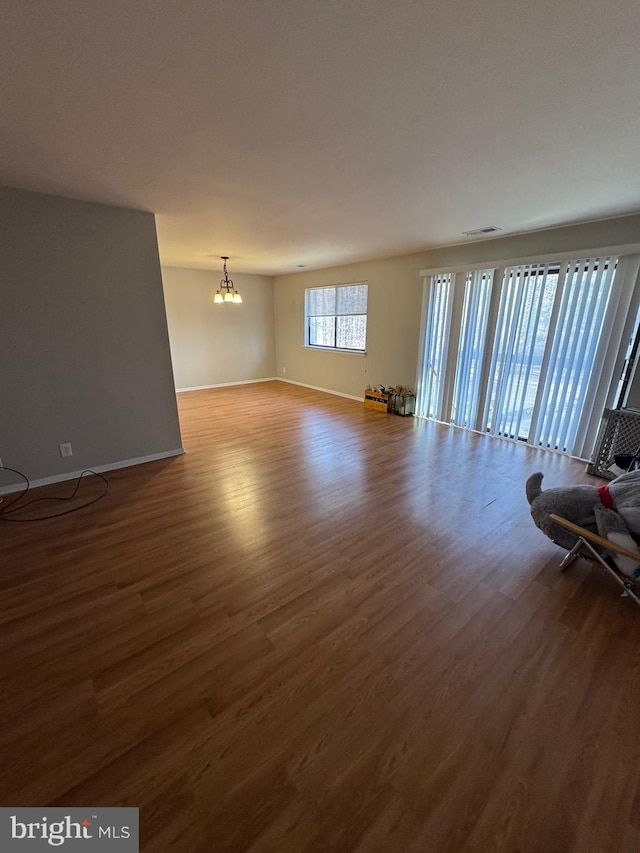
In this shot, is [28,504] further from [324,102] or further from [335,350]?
[335,350]

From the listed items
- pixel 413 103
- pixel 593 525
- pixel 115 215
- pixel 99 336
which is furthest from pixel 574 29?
pixel 99 336

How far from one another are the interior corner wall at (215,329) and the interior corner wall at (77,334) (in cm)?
348

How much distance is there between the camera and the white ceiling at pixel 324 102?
1074 millimetres

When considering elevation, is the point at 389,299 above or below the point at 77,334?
above

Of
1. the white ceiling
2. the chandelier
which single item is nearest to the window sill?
the chandelier

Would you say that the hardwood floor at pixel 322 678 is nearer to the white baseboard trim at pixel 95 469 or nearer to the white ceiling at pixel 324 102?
the white baseboard trim at pixel 95 469

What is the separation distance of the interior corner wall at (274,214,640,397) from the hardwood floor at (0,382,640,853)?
2.86 m

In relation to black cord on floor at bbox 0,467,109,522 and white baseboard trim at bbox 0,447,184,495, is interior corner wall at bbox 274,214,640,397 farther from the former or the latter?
black cord on floor at bbox 0,467,109,522

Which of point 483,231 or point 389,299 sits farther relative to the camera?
point 389,299

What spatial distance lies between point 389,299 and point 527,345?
2.31 meters

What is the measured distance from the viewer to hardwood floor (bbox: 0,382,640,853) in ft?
3.36


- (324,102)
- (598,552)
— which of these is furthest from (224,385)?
(598,552)

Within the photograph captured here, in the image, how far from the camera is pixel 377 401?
5617 mm

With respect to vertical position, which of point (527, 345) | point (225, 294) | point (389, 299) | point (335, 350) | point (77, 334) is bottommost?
point (335, 350)
